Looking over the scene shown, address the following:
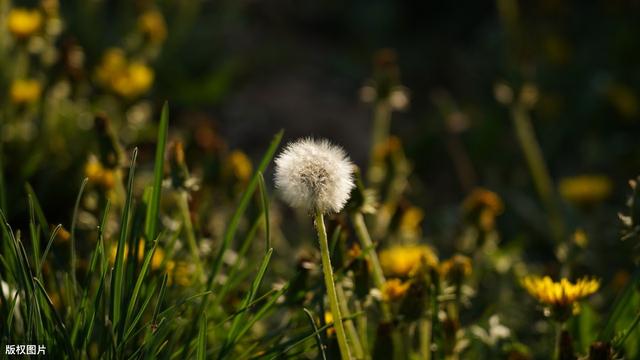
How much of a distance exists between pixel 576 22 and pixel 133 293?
11.2 ft

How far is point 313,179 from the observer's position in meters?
1.20

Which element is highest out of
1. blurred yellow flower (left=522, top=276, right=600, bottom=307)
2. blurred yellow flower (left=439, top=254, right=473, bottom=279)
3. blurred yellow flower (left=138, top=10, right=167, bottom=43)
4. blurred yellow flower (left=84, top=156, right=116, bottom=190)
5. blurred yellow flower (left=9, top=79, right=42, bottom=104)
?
blurred yellow flower (left=138, top=10, right=167, bottom=43)

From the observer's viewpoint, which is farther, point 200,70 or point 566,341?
point 200,70

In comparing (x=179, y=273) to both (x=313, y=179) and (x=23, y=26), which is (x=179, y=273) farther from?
(x=23, y=26)

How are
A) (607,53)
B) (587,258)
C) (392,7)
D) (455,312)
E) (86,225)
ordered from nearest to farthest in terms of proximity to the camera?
1. (455,312)
2. (86,225)
3. (587,258)
4. (607,53)
5. (392,7)

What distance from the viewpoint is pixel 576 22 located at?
161 inches

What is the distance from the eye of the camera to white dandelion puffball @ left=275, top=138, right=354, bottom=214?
1.19 metres

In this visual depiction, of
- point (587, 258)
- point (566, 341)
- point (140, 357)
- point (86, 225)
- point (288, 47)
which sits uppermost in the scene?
point (288, 47)

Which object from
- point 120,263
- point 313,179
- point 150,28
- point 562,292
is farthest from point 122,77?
point 562,292

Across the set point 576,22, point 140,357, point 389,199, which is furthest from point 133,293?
point 576,22

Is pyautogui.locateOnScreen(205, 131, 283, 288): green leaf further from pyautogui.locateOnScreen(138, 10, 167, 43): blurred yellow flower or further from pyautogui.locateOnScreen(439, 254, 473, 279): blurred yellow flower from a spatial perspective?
pyautogui.locateOnScreen(138, 10, 167, 43): blurred yellow flower

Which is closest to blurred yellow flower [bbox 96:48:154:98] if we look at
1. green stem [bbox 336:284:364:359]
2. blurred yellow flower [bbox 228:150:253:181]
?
blurred yellow flower [bbox 228:150:253:181]

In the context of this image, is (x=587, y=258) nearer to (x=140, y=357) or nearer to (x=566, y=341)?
(x=566, y=341)

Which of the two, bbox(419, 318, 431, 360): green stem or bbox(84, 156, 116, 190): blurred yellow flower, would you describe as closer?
bbox(419, 318, 431, 360): green stem
